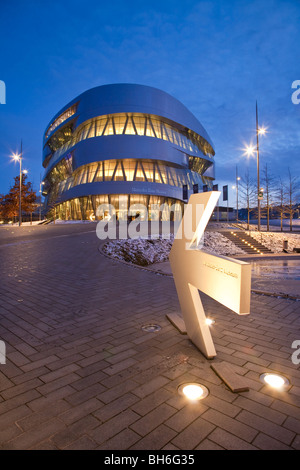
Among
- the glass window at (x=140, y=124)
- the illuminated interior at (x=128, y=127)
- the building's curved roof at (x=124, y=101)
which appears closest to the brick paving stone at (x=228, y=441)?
the illuminated interior at (x=128, y=127)

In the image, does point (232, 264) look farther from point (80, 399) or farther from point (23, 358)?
point (23, 358)

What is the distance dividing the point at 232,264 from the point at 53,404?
2398mm

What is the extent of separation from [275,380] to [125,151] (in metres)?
47.5

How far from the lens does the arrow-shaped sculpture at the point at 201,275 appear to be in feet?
8.59

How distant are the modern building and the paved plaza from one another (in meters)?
42.1

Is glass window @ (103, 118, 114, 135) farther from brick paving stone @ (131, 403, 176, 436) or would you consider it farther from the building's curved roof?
brick paving stone @ (131, 403, 176, 436)

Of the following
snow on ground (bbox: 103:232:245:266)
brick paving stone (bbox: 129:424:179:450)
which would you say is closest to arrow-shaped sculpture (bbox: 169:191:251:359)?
brick paving stone (bbox: 129:424:179:450)

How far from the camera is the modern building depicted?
4722 centimetres

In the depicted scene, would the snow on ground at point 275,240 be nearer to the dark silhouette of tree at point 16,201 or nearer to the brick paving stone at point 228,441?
the brick paving stone at point 228,441

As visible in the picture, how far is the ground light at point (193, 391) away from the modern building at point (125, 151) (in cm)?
4420

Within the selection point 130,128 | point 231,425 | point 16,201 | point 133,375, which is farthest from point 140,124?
point 231,425

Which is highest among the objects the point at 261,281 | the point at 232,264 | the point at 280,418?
the point at 232,264
